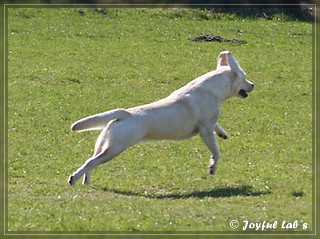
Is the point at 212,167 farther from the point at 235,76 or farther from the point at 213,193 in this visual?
the point at 235,76

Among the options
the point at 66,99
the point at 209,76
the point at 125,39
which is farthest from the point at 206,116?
the point at 125,39

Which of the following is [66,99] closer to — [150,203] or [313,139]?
[313,139]

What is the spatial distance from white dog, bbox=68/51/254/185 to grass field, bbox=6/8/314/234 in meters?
0.43

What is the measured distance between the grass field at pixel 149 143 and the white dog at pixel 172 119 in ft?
1.41

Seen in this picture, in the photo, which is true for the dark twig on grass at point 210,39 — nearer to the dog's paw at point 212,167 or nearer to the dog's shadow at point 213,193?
the dog's paw at point 212,167

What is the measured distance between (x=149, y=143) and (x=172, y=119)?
2.46 m

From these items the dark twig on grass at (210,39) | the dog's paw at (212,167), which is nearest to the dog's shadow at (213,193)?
the dog's paw at (212,167)

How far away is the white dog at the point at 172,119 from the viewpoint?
10.3 metres

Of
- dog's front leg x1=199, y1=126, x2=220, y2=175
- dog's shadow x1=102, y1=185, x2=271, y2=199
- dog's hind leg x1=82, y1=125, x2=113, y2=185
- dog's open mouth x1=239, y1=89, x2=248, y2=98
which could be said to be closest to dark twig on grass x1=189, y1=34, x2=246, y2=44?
dog's open mouth x1=239, y1=89, x2=248, y2=98

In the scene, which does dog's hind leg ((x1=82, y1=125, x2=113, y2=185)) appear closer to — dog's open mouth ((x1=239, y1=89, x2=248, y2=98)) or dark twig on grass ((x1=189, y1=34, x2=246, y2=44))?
dog's open mouth ((x1=239, y1=89, x2=248, y2=98))

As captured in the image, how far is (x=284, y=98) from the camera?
18141 millimetres

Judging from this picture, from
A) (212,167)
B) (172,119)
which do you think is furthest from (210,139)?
(172,119)

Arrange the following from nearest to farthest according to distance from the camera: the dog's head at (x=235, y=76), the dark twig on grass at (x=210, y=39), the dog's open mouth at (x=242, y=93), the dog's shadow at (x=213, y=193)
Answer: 1. the dog's shadow at (x=213, y=193)
2. the dog's head at (x=235, y=76)
3. the dog's open mouth at (x=242, y=93)
4. the dark twig on grass at (x=210, y=39)

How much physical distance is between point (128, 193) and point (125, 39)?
1416cm
